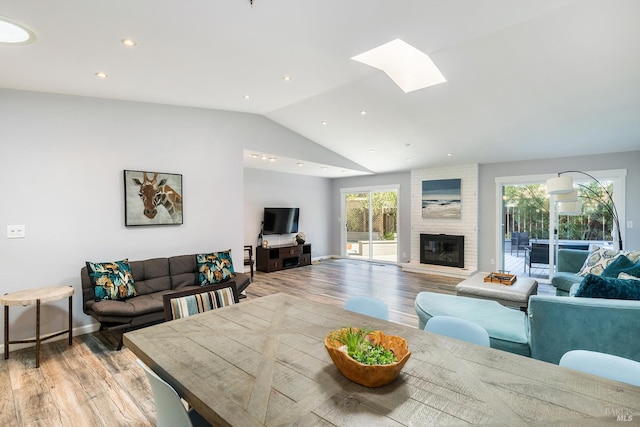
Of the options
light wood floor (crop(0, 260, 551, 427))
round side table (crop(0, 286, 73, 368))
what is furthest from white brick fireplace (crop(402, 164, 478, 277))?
round side table (crop(0, 286, 73, 368))

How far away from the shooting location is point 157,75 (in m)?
3.10

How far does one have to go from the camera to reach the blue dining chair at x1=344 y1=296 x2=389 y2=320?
2.10m

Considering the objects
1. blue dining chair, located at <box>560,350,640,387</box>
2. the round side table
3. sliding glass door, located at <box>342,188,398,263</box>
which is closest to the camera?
blue dining chair, located at <box>560,350,640,387</box>

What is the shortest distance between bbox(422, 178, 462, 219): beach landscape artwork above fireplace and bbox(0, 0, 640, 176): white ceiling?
1859 mm

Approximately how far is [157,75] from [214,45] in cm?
89

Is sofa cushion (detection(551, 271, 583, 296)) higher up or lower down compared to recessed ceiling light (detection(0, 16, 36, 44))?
lower down

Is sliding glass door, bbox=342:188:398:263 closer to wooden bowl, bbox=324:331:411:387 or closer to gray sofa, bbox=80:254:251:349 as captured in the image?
gray sofa, bbox=80:254:251:349

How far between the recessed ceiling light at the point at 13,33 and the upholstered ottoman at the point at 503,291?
4895 millimetres

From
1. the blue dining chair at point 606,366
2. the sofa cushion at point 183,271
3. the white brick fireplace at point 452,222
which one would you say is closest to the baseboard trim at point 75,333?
the sofa cushion at point 183,271

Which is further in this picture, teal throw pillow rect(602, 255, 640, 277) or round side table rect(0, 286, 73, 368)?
teal throw pillow rect(602, 255, 640, 277)

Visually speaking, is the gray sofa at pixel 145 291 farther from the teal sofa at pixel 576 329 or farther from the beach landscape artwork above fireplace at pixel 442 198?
the beach landscape artwork above fireplace at pixel 442 198

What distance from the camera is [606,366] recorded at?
1275 mm

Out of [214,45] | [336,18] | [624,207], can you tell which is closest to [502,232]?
[624,207]

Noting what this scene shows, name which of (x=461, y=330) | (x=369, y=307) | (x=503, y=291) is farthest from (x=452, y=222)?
(x=461, y=330)
